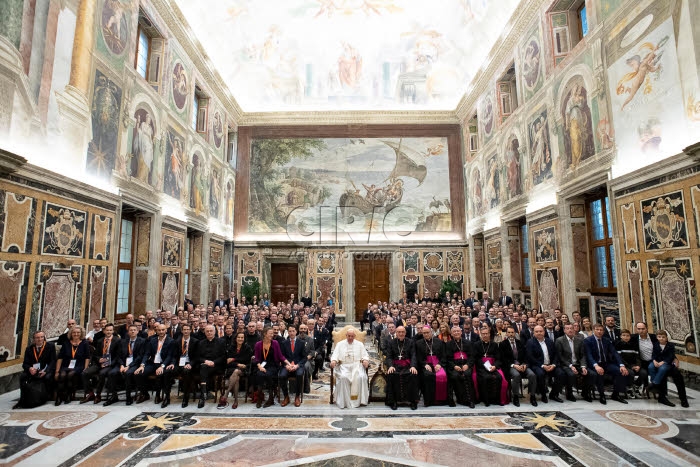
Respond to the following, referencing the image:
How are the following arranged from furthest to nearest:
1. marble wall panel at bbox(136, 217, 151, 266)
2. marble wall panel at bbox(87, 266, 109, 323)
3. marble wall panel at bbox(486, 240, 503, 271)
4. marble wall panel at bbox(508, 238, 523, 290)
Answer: marble wall panel at bbox(486, 240, 503, 271), marble wall panel at bbox(508, 238, 523, 290), marble wall panel at bbox(136, 217, 151, 266), marble wall panel at bbox(87, 266, 109, 323)

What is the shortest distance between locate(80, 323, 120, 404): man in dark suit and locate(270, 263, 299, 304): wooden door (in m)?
13.1

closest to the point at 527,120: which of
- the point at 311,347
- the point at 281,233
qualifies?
the point at 311,347

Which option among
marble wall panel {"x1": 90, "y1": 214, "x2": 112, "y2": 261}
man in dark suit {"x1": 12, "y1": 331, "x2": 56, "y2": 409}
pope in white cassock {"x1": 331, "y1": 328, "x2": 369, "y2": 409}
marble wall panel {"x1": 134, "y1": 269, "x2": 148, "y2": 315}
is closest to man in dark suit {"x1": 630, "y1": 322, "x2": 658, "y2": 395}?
pope in white cassock {"x1": 331, "y1": 328, "x2": 369, "y2": 409}

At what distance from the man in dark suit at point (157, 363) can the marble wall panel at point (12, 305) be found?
89.3 inches

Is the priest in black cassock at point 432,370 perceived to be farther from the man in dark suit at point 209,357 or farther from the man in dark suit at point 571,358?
the man in dark suit at point 209,357

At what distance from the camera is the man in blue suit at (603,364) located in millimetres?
6461

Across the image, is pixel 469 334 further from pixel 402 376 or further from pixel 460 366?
pixel 402 376

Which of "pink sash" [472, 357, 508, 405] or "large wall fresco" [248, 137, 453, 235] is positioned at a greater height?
"large wall fresco" [248, 137, 453, 235]

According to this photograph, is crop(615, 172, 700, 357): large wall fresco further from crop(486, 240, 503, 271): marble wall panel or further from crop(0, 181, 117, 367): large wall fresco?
crop(0, 181, 117, 367): large wall fresco

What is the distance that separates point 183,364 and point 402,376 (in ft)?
→ 12.9

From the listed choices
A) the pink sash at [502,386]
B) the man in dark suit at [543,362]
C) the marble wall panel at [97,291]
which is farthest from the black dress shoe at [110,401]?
the man in dark suit at [543,362]

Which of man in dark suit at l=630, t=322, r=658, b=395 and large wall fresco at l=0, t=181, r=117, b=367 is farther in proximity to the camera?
large wall fresco at l=0, t=181, r=117, b=367

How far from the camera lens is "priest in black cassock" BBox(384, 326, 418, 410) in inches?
255

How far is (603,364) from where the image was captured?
6.79m
